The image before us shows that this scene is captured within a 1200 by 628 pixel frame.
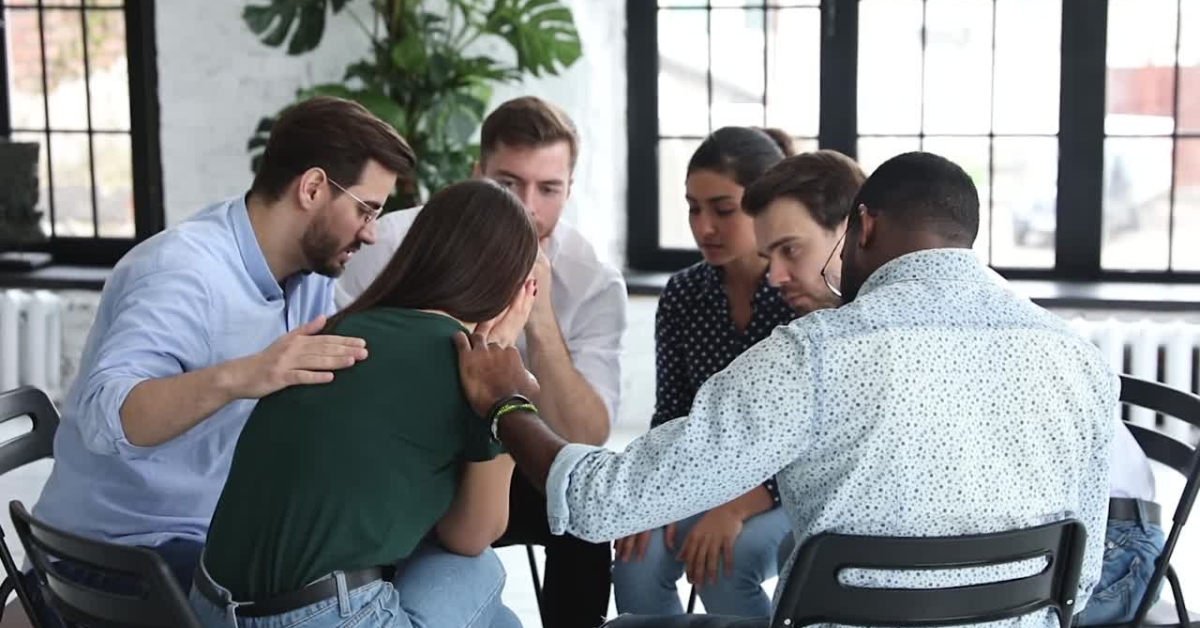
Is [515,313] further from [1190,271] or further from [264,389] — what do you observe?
[1190,271]

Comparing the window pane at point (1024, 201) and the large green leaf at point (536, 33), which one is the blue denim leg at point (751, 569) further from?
the window pane at point (1024, 201)

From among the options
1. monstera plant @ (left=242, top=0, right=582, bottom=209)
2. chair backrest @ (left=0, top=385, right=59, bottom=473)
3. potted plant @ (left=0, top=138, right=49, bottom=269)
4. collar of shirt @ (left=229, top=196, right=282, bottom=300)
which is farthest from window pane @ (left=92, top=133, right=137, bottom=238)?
collar of shirt @ (left=229, top=196, right=282, bottom=300)

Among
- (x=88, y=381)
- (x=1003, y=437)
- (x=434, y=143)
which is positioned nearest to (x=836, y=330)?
(x=1003, y=437)

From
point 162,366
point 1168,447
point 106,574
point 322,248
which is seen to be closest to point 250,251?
point 322,248

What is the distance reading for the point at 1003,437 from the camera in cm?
167

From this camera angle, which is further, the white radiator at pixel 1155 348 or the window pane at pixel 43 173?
the window pane at pixel 43 173

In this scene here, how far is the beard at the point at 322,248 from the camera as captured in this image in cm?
244

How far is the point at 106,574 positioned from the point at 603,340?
118cm

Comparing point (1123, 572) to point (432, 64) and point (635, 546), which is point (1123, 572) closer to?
point (635, 546)

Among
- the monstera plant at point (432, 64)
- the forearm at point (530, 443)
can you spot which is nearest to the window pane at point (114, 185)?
the monstera plant at point (432, 64)

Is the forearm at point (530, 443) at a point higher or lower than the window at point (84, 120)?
lower

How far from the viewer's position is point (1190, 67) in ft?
17.0

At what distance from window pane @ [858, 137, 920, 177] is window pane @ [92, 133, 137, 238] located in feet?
9.03

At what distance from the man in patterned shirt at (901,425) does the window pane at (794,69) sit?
3.71m
